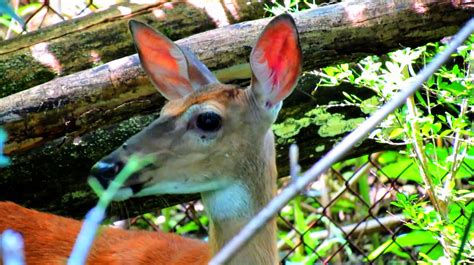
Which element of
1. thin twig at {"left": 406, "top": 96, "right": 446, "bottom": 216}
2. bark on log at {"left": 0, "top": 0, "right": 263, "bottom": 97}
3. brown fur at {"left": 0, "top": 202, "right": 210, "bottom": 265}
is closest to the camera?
thin twig at {"left": 406, "top": 96, "right": 446, "bottom": 216}

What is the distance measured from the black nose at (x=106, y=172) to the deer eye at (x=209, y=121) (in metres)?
0.43

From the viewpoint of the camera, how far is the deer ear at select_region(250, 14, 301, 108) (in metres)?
2.78

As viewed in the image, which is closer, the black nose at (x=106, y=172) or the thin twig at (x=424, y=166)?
the black nose at (x=106, y=172)

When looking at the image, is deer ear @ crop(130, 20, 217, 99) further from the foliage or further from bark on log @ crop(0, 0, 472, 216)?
the foliage

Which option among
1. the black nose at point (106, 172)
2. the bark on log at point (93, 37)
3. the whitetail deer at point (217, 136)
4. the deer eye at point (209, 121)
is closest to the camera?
the black nose at point (106, 172)

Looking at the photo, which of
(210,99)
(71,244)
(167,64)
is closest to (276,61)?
(210,99)

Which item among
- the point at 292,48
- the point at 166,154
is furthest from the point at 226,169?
the point at 292,48

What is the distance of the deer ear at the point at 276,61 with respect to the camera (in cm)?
278

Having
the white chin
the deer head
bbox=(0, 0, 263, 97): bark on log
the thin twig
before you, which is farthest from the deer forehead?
bbox=(0, 0, 263, 97): bark on log

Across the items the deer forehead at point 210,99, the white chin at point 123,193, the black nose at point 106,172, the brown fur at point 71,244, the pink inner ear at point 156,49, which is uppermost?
the pink inner ear at point 156,49

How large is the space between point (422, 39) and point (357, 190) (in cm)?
230

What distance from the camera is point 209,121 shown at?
2.89 m

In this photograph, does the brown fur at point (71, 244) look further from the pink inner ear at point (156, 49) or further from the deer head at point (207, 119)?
the pink inner ear at point (156, 49)

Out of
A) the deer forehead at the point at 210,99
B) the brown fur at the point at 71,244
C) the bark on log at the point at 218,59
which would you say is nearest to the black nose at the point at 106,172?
the deer forehead at the point at 210,99
